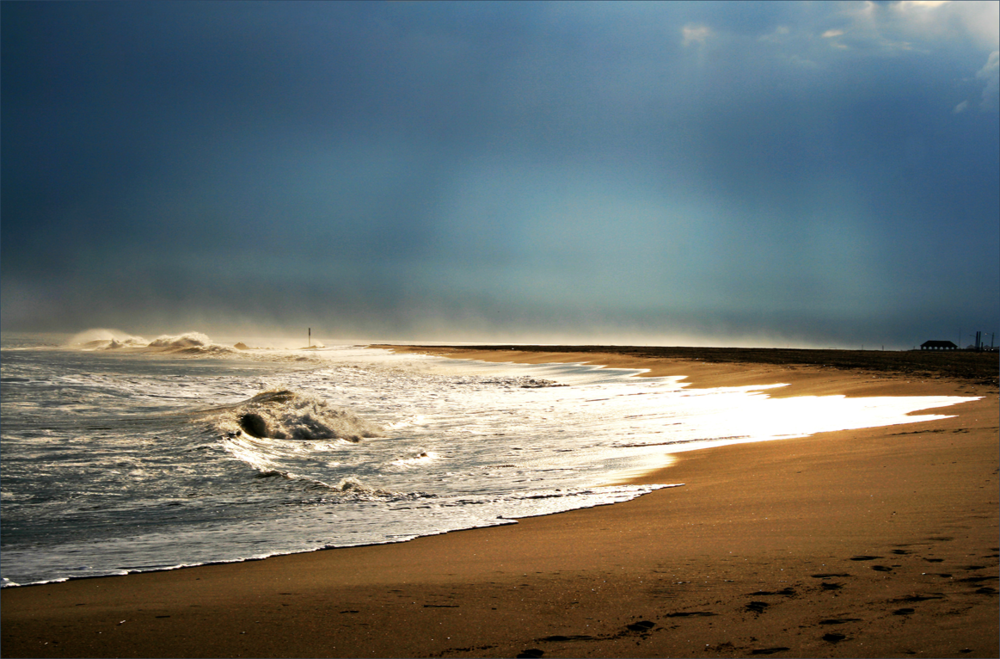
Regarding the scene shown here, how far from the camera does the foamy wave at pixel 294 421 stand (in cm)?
1042

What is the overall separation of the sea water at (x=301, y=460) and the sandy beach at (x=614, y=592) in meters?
0.68

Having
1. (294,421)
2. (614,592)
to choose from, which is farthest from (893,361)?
(614,592)

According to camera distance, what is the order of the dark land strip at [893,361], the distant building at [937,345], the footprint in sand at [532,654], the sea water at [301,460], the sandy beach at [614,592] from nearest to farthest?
the footprint in sand at [532,654], the sandy beach at [614,592], the sea water at [301,460], the dark land strip at [893,361], the distant building at [937,345]

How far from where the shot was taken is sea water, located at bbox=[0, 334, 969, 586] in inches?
197

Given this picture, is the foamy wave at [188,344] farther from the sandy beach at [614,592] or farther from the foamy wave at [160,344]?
the sandy beach at [614,592]

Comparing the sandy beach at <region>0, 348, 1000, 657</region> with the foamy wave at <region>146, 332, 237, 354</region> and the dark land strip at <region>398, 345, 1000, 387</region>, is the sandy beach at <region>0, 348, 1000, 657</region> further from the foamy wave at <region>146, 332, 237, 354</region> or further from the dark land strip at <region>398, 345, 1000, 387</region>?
the foamy wave at <region>146, 332, 237, 354</region>

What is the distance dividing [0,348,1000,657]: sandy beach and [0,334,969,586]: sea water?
26.7 inches

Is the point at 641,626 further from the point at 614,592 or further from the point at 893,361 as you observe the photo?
the point at 893,361

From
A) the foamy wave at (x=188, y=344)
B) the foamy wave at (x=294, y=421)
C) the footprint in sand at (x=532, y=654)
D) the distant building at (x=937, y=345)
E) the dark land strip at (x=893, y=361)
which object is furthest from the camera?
the distant building at (x=937, y=345)

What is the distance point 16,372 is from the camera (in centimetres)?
1780

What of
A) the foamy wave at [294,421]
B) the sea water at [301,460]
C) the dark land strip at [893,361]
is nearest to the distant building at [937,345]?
the dark land strip at [893,361]

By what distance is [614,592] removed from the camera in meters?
3.30

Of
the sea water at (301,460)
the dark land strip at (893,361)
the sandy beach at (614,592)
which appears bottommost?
the sea water at (301,460)

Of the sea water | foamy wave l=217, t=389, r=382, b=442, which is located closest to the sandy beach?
the sea water
